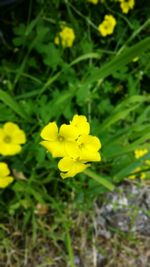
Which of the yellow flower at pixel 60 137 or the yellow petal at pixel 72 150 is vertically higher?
the yellow flower at pixel 60 137

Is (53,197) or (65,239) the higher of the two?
(53,197)

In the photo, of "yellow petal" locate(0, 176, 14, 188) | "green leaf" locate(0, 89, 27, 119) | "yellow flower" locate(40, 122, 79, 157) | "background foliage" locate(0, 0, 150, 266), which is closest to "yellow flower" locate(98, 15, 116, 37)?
"background foliage" locate(0, 0, 150, 266)

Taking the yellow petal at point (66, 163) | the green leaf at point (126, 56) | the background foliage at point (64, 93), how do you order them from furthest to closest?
the background foliage at point (64, 93)
the green leaf at point (126, 56)
the yellow petal at point (66, 163)

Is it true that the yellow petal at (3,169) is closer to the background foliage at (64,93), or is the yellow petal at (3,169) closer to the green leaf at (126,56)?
the background foliage at (64,93)

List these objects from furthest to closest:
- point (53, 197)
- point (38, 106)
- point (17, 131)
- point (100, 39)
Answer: point (100, 39) < point (53, 197) < point (38, 106) < point (17, 131)

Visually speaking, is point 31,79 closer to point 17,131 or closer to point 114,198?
point 17,131

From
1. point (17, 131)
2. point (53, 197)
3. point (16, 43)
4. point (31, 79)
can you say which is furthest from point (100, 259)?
point (16, 43)

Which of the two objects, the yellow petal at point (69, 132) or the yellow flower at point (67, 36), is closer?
the yellow petal at point (69, 132)

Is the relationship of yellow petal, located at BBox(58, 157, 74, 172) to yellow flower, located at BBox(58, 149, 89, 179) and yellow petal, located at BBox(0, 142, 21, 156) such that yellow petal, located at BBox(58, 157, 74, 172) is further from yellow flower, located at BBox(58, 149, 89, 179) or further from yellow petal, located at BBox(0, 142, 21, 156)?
yellow petal, located at BBox(0, 142, 21, 156)

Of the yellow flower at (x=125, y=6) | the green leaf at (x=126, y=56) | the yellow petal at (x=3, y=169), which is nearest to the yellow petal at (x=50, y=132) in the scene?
the green leaf at (x=126, y=56)
